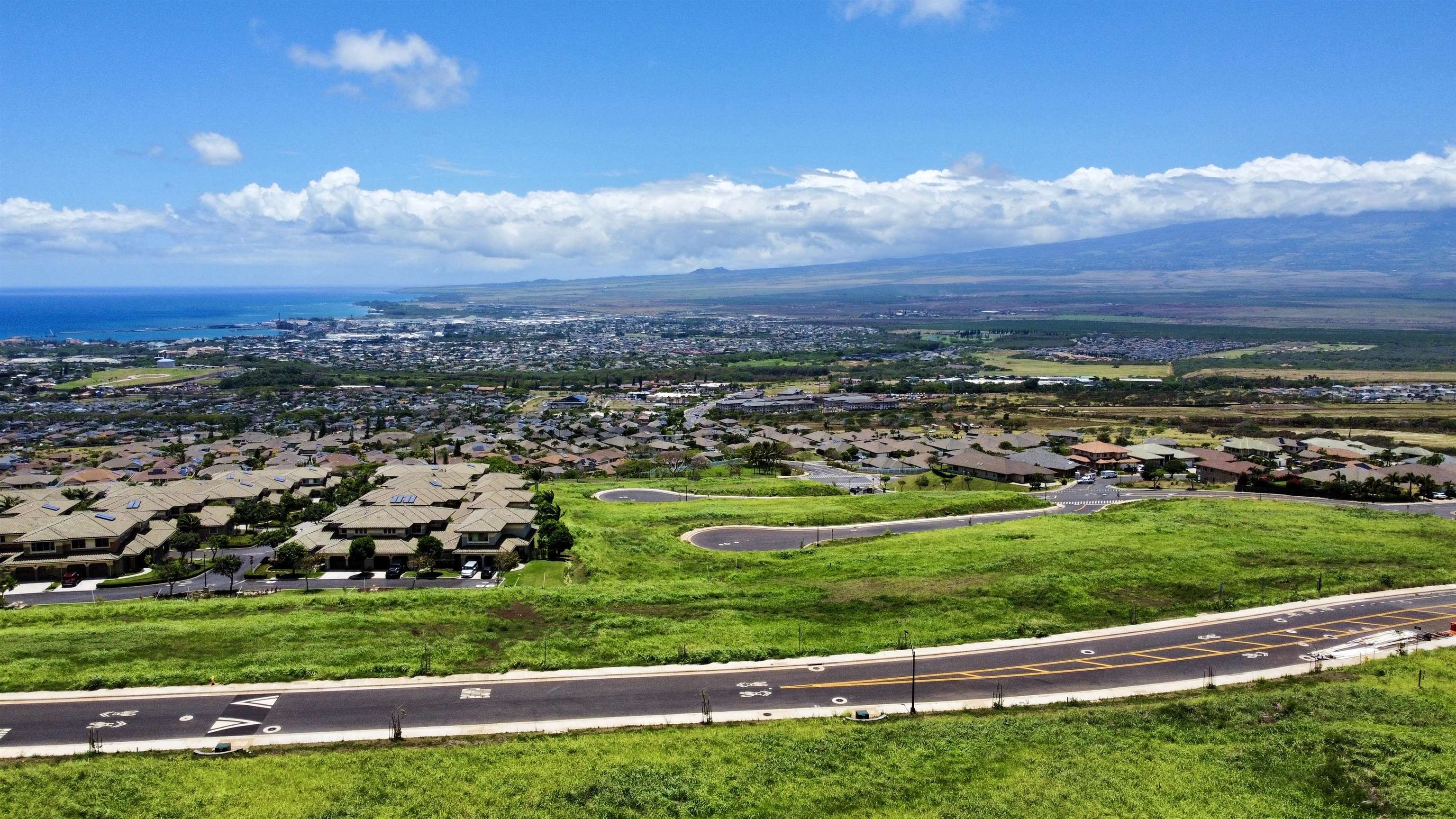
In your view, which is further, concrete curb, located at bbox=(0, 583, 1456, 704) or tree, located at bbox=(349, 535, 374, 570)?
tree, located at bbox=(349, 535, 374, 570)

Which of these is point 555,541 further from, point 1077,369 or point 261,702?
point 1077,369

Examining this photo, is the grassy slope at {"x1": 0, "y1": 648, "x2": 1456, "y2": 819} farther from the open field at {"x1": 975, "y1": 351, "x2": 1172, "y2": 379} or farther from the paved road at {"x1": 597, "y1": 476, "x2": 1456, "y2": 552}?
the open field at {"x1": 975, "y1": 351, "x2": 1172, "y2": 379}

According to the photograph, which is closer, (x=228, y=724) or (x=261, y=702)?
(x=228, y=724)

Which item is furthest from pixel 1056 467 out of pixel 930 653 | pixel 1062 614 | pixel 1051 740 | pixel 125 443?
pixel 125 443

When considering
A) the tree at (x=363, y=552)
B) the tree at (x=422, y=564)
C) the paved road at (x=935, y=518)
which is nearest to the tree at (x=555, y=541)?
the tree at (x=422, y=564)

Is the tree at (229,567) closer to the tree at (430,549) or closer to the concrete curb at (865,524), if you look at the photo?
the tree at (430,549)

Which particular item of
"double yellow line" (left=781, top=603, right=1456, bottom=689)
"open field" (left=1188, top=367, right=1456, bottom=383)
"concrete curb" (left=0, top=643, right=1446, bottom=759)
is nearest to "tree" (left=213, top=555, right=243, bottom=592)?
"concrete curb" (left=0, top=643, right=1446, bottom=759)

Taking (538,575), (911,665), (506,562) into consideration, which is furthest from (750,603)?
(506,562)
